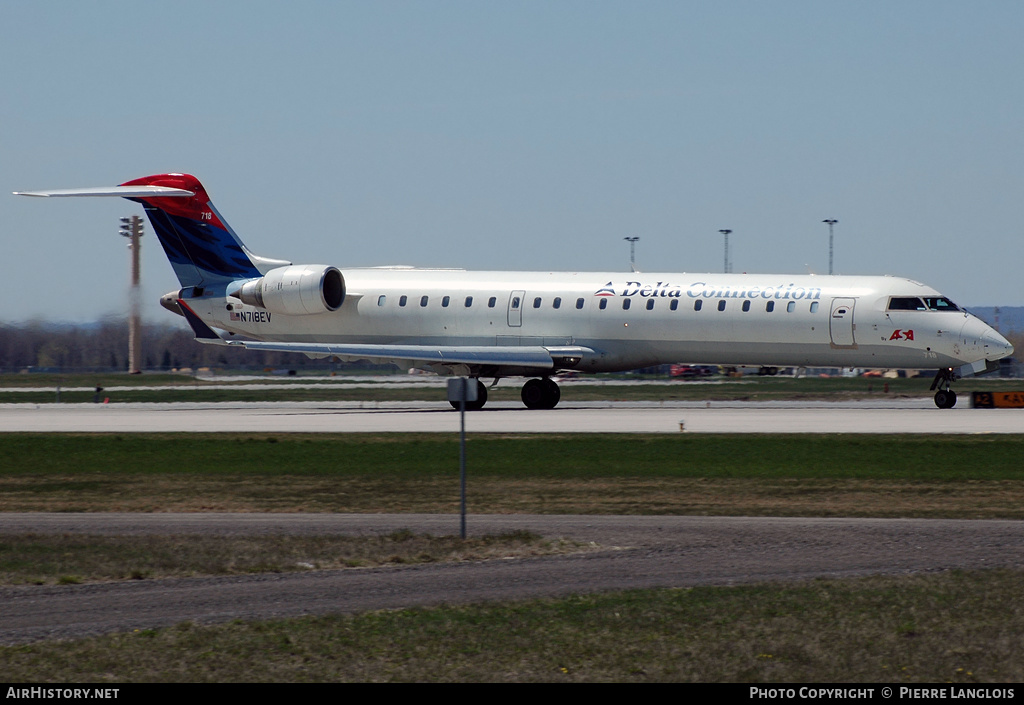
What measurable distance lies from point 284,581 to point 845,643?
5.82m

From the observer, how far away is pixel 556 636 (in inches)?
389

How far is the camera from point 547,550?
1440 cm

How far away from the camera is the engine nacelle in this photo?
1612 inches

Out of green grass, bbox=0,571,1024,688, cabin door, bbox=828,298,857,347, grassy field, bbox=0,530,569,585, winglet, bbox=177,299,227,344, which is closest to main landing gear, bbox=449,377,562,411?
winglet, bbox=177,299,227,344

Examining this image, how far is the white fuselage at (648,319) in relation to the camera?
35.9 metres

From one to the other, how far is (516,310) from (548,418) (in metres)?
5.88

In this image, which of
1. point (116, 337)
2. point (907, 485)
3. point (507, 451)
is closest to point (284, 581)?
point (907, 485)

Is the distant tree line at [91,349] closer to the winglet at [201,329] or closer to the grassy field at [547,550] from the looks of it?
the winglet at [201,329]

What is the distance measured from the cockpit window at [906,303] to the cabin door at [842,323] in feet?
3.63

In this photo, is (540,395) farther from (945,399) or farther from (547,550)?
(547,550)
